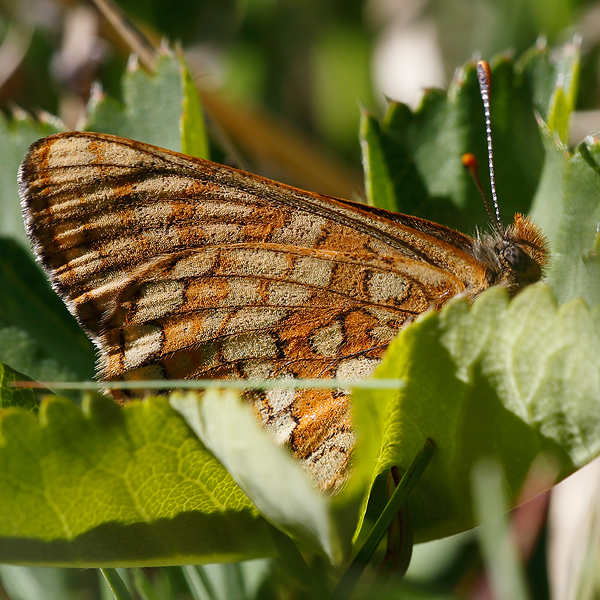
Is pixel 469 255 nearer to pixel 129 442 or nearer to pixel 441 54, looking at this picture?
pixel 129 442

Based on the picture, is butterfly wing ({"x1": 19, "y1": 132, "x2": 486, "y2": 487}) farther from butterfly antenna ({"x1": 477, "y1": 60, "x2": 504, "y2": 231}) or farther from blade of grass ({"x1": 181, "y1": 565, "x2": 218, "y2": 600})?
blade of grass ({"x1": 181, "y1": 565, "x2": 218, "y2": 600})

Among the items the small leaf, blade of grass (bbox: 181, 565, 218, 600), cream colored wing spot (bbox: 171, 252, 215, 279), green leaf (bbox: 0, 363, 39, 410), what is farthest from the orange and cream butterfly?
blade of grass (bbox: 181, 565, 218, 600)

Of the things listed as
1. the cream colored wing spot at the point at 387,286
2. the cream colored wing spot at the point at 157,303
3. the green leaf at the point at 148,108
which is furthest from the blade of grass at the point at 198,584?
the green leaf at the point at 148,108

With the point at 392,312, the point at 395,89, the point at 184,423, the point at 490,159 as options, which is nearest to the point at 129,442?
the point at 184,423

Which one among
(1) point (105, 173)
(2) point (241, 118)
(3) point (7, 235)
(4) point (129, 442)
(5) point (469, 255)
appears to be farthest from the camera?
(2) point (241, 118)

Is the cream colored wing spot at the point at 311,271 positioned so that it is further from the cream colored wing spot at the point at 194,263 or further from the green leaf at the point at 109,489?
the green leaf at the point at 109,489

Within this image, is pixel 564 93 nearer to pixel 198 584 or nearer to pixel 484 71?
pixel 484 71
